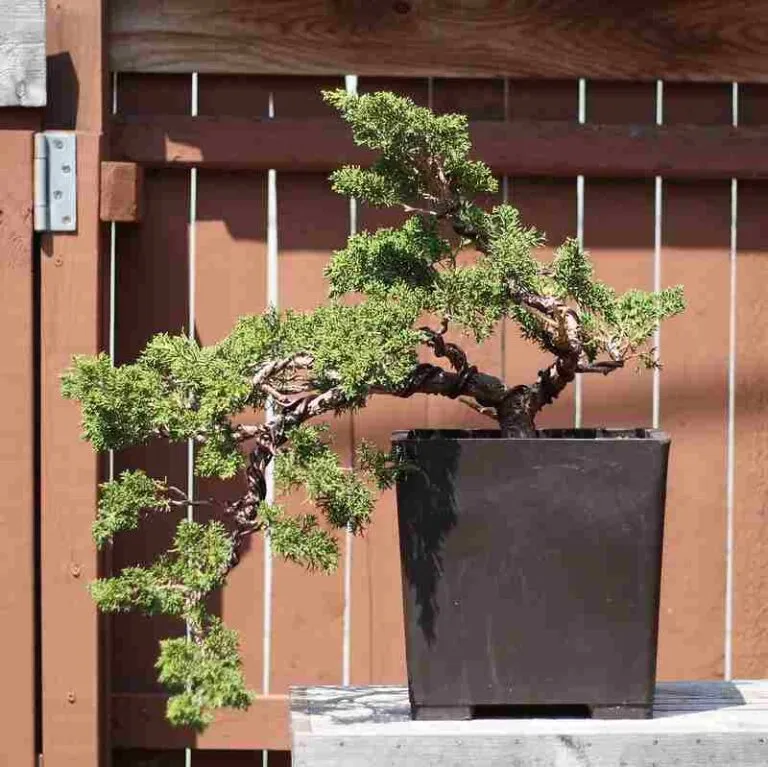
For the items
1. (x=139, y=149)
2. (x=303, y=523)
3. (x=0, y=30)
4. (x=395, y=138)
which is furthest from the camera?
(x=139, y=149)

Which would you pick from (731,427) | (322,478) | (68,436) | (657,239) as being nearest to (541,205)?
(657,239)

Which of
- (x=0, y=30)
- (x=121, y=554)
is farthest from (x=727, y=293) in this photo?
(x=0, y=30)

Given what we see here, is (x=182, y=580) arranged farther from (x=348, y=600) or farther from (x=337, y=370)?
(x=348, y=600)

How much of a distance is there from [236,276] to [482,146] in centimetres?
55

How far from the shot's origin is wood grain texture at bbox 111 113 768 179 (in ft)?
8.92

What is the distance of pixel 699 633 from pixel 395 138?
136cm

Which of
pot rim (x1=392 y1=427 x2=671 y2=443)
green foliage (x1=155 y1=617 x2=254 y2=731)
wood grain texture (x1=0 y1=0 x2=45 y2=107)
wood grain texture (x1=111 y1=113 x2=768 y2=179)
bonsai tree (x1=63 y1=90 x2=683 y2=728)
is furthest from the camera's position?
wood grain texture (x1=111 y1=113 x2=768 y2=179)

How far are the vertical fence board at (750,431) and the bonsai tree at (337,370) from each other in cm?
91

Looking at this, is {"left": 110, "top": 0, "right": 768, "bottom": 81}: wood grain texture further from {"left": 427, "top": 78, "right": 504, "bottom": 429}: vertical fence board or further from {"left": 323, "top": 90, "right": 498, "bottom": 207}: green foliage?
{"left": 323, "top": 90, "right": 498, "bottom": 207}: green foliage

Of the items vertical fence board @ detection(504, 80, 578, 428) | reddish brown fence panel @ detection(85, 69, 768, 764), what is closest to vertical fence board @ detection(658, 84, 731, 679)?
reddish brown fence panel @ detection(85, 69, 768, 764)

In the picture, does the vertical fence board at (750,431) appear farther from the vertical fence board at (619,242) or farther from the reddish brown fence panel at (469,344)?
the vertical fence board at (619,242)

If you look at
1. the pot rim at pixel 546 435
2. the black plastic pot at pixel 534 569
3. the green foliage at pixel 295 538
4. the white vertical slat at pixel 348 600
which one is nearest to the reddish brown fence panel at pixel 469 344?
the white vertical slat at pixel 348 600

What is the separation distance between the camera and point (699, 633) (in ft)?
9.20

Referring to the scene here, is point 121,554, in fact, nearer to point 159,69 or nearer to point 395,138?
point 159,69
